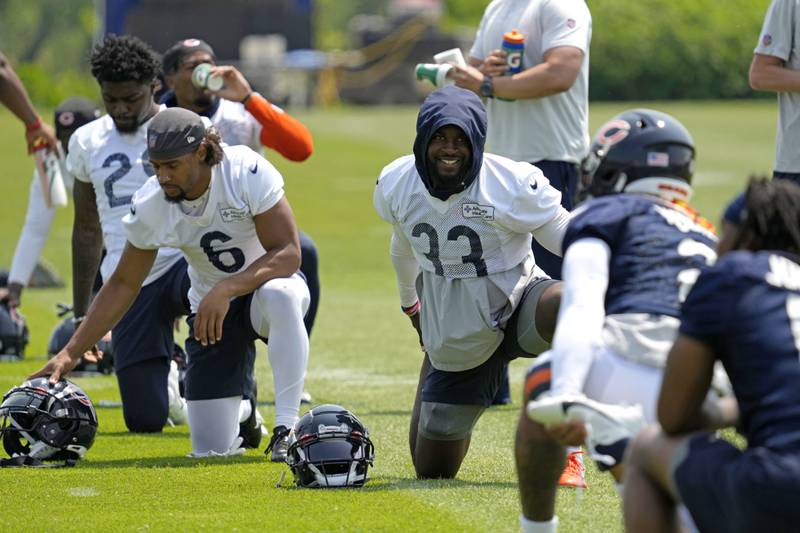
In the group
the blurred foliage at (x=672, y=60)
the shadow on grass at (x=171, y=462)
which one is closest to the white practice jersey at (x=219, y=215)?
the shadow on grass at (x=171, y=462)

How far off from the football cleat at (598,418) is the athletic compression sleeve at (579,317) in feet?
0.18

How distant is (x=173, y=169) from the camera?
600 centimetres

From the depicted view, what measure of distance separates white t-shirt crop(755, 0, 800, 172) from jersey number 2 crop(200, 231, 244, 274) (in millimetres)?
2519

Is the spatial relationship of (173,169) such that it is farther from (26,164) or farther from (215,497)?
(26,164)

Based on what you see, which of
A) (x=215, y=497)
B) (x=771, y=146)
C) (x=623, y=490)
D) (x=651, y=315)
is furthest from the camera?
(x=771, y=146)

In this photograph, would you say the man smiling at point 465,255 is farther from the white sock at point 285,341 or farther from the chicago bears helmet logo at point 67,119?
the chicago bears helmet logo at point 67,119

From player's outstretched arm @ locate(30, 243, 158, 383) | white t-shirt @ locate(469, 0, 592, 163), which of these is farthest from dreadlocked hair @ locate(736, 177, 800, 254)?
white t-shirt @ locate(469, 0, 592, 163)

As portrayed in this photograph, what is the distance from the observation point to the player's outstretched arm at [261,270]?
595 cm

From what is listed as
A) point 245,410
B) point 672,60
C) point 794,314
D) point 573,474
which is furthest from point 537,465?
point 672,60

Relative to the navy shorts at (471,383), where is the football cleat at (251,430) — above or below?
below

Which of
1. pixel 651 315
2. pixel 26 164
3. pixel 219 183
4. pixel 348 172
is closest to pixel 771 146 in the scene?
pixel 348 172

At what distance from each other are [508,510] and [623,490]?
1.37 m

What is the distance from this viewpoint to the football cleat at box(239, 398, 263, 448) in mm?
6742

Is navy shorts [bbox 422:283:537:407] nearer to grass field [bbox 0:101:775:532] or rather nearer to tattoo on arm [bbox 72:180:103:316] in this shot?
grass field [bbox 0:101:775:532]
